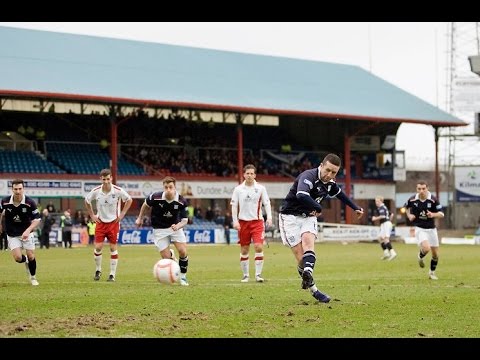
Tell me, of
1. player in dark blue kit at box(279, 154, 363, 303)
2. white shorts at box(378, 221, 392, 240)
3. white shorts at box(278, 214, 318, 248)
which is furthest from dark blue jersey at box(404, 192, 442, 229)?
white shorts at box(378, 221, 392, 240)

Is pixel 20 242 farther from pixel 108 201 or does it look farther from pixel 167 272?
pixel 167 272

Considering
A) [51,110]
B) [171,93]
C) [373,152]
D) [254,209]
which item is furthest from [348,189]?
[254,209]

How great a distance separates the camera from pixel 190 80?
63438mm

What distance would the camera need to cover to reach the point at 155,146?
66312 mm

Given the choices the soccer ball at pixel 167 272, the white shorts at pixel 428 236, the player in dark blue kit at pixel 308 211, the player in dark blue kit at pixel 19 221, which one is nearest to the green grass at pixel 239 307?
the soccer ball at pixel 167 272

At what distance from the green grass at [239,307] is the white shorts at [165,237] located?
0.98 m

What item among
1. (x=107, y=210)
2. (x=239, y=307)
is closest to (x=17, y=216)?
(x=107, y=210)

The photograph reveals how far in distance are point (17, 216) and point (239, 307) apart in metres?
7.53

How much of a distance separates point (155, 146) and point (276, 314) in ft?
172

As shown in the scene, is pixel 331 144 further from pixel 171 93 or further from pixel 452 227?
pixel 171 93

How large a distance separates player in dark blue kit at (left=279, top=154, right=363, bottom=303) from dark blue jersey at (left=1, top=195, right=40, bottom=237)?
6624mm

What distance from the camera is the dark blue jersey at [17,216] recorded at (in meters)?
21.1

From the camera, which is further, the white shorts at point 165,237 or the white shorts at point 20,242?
the white shorts at point 165,237

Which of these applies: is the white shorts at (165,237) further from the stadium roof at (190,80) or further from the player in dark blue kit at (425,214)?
the stadium roof at (190,80)
